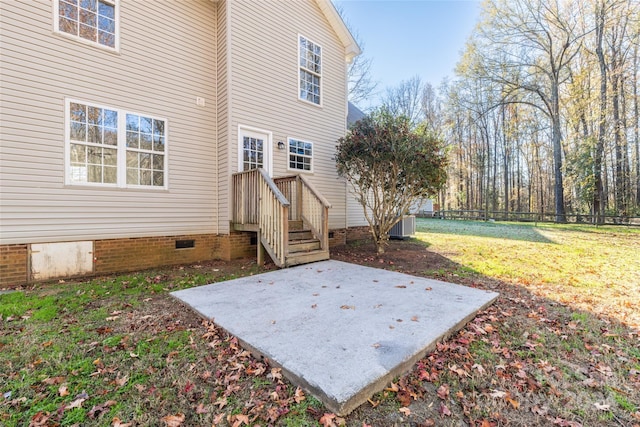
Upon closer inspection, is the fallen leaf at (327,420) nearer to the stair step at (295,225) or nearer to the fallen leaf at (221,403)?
the fallen leaf at (221,403)

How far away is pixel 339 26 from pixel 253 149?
527cm

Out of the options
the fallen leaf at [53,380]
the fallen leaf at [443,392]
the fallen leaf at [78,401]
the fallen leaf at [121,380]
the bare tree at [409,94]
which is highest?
the bare tree at [409,94]

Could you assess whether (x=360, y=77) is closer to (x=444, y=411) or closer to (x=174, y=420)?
(x=444, y=411)

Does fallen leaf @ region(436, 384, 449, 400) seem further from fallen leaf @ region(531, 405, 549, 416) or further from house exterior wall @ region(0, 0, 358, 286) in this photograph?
house exterior wall @ region(0, 0, 358, 286)

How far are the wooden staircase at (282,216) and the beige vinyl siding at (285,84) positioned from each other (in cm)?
83

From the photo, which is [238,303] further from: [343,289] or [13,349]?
[13,349]

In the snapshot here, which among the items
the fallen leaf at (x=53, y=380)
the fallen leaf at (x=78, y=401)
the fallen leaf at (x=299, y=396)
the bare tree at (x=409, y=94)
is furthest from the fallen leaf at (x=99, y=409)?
the bare tree at (x=409, y=94)

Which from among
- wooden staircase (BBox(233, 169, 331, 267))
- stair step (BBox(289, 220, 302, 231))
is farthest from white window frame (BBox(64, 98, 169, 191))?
stair step (BBox(289, 220, 302, 231))

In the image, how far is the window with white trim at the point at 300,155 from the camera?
788 cm

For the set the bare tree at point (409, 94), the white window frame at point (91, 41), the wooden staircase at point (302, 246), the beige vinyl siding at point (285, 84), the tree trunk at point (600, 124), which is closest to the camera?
the white window frame at point (91, 41)

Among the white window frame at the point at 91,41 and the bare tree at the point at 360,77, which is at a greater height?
the bare tree at the point at 360,77

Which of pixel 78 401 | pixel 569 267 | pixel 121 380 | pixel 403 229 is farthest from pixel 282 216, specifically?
pixel 569 267

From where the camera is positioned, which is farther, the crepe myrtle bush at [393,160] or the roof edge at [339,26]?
the roof edge at [339,26]

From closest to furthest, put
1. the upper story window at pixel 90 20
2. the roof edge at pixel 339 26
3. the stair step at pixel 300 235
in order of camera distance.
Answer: the upper story window at pixel 90 20, the stair step at pixel 300 235, the roof edge at pixel 339 26
